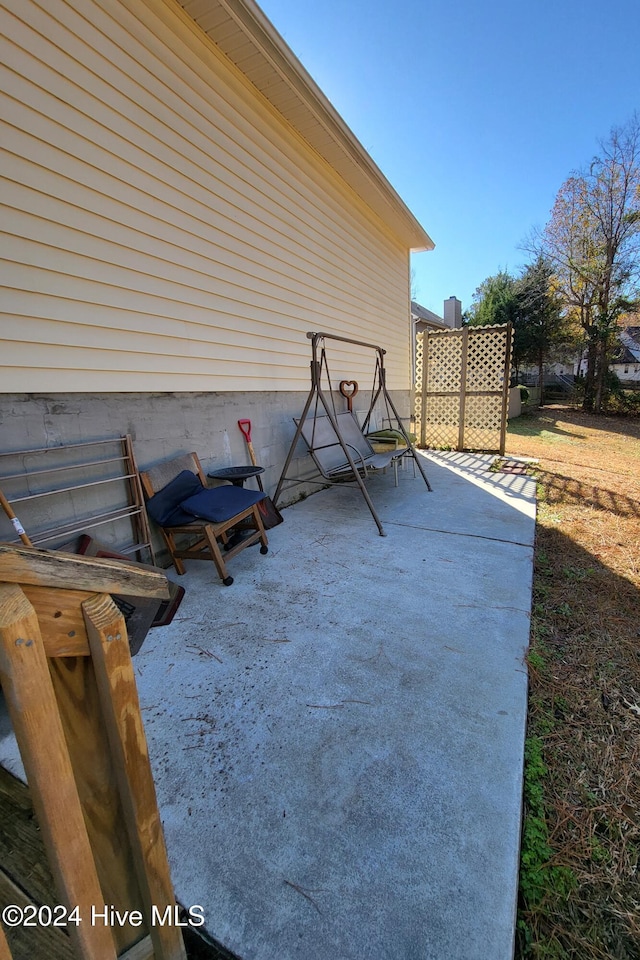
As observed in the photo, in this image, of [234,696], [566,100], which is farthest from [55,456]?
[566,100]

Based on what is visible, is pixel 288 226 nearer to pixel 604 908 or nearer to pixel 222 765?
pixel 222 765

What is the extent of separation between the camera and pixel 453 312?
606 inches

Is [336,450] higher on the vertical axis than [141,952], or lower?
higher

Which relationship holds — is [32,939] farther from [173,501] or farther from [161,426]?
[161,426]

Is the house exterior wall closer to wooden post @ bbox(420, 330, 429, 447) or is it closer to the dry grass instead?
the dry grass

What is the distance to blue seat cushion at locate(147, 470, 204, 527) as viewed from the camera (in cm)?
256

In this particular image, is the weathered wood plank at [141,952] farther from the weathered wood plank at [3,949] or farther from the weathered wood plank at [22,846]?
the weathered wood plank at [3,949]

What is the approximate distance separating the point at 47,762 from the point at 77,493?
202 cm

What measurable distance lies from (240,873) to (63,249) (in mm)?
2814

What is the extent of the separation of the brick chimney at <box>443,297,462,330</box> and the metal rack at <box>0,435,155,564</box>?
1545cm

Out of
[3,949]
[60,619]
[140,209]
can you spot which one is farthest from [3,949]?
[140,209]

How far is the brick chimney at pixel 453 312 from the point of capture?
15391mm

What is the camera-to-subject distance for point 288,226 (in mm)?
3988

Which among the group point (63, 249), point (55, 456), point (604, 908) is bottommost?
point (604, 908)
